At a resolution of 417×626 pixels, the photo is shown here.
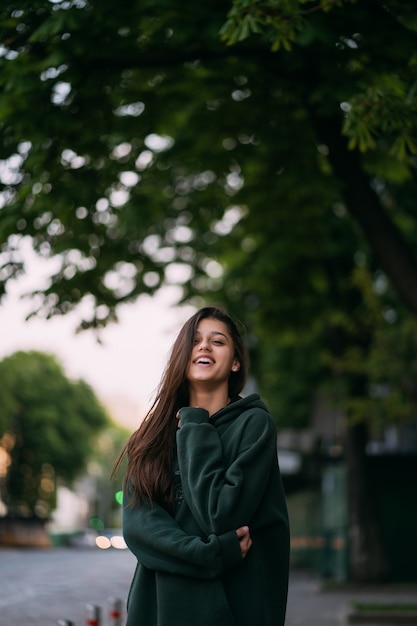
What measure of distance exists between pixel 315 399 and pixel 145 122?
1978cm

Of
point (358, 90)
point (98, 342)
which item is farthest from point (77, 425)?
point (358, 90)

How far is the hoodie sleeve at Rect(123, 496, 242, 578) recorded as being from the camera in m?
3.60

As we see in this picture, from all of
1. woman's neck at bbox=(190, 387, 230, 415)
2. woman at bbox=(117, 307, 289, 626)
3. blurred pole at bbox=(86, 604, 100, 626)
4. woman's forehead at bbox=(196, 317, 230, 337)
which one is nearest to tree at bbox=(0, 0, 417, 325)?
blurred pole at bbox=(86, 604, 100, 626)

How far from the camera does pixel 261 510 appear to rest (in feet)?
12.3

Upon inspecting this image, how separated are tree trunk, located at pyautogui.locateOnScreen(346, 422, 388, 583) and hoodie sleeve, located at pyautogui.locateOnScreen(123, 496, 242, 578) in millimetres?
20536

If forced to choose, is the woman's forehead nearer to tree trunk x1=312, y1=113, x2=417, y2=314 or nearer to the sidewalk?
tree trunk x1=312, y1=113, x2=417, y2=314

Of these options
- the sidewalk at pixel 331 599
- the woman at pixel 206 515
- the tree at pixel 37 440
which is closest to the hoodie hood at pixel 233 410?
the woman at pixel 206 515

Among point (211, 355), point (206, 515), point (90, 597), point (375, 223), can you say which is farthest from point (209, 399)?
point (90, 597)

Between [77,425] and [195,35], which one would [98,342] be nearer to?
[195,35]

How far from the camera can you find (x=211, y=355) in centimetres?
406

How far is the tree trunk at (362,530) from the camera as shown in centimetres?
2356

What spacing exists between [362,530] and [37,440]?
46252 millimetres

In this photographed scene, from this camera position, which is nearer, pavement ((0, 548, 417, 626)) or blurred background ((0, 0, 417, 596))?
Answer: blurred background ((0, 0, 417, 596))

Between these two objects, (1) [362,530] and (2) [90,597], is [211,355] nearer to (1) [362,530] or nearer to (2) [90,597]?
(2) [90,597]
